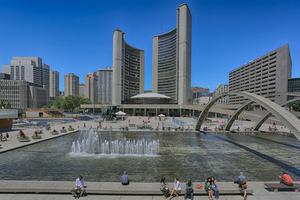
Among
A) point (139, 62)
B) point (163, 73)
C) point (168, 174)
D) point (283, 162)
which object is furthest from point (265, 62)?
point (168, 174)

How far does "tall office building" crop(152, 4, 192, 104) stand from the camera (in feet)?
471

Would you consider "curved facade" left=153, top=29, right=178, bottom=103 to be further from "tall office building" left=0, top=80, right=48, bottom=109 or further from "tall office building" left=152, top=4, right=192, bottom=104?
"tall office building" left=0, top=80, right=48, bottom=109

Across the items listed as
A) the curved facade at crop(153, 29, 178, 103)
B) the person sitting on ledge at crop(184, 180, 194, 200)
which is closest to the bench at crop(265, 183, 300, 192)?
the person sitting on ledge at crop(184, 180, 194, 200)

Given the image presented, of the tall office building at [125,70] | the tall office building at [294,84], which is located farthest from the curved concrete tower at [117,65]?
the tall office building at [294,84]

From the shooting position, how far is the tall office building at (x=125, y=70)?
15288cm

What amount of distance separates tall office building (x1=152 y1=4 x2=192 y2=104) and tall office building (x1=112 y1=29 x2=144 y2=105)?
15881 mm

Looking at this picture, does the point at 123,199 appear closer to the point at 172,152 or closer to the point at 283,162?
the point at 172,152

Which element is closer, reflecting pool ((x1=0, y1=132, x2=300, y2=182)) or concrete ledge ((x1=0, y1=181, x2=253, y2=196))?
concrete ledge ((x1=0, y1=181, x2=253, y2=196))

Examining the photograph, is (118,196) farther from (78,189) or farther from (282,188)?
(282,188)

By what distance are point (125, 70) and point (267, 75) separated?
311 ft

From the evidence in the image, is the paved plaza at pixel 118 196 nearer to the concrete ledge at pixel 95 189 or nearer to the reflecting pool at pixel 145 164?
the concrete ledge at pixel 95 189

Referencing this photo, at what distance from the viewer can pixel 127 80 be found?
17175 centimetres

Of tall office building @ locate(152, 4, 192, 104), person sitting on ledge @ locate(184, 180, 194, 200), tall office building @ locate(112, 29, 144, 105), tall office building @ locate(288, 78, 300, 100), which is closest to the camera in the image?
person sitting on ledge @ locate(184, 180, 194, 200)

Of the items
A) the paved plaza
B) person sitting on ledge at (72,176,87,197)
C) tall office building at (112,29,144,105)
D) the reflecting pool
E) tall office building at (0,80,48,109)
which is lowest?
the reflecting pool
